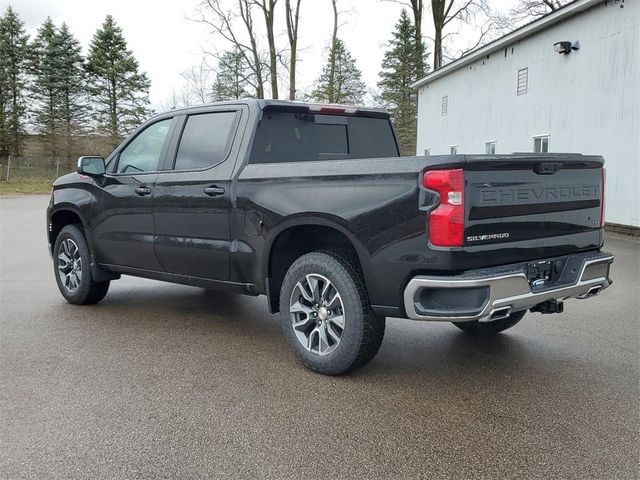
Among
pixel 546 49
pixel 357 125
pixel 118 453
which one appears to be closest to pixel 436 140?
pixel 546 49

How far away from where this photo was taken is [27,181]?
1379 inches

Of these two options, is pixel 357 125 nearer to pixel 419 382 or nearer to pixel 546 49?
pixel 419 382

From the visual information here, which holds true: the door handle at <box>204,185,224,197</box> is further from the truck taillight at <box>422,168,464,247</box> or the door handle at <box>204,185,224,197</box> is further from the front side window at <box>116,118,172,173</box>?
the truck taillight at <box>422,168,464,247</box>

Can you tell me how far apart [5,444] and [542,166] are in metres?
3.39

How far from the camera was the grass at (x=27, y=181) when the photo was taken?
30.4 metres

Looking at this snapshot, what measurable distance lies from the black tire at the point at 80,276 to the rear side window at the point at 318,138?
242 cm

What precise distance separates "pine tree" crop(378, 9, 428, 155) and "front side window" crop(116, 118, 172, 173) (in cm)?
3946

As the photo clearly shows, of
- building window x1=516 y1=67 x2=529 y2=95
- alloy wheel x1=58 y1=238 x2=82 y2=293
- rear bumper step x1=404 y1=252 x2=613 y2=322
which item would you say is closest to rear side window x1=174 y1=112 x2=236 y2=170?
alloy wheel x1=58 y1=238 x2=82 y2=293

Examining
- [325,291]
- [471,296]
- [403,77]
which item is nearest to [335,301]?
[325,291]

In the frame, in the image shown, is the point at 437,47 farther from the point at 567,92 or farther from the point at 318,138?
the point at 318,138

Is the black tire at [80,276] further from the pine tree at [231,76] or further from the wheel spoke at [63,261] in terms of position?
the pine tree at [231,76]

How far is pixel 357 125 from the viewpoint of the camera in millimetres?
5445

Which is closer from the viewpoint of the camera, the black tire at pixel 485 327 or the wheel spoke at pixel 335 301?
the wheel spoke at pixel 335 301

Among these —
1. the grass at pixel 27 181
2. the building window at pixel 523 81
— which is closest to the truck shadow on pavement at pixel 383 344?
the building window at pixel 523 81
